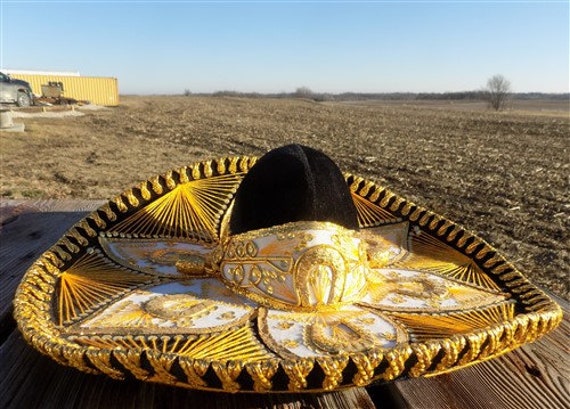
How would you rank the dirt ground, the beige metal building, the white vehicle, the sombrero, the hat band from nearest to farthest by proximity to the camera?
the sombrero → the hat band → the dirt ground → the white vehicle → the beige metal building

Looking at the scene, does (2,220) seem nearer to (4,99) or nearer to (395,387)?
(395,387)

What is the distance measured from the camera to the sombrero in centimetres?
101

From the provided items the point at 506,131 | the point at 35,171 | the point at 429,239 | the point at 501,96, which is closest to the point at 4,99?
the point at 35,171

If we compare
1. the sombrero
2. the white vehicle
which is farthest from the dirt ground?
the white vehicle

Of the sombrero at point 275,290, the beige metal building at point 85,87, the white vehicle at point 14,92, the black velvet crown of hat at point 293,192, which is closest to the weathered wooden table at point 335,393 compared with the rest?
the sombrero at point 275,290

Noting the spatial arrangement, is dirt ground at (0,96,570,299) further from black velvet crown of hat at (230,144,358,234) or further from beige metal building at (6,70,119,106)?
beige metal building at (6,70,119,106)

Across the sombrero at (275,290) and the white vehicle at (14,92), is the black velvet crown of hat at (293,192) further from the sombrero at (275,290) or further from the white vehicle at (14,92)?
the white vehicle at (14,92)

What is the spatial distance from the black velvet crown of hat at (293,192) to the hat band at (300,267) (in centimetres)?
5

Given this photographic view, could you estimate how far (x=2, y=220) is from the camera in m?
2.60

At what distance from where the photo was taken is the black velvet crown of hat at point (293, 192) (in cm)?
152

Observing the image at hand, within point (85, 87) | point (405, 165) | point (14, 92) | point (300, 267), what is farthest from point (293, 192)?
point (85, 87)

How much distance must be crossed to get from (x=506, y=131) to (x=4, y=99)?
2459 cm

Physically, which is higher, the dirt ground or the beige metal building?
the beige metal building

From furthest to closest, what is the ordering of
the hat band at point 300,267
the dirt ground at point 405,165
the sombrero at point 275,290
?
the dirt ground at point 405,165 < the hat band at point 300,267 < the sombrero at point 275,290
